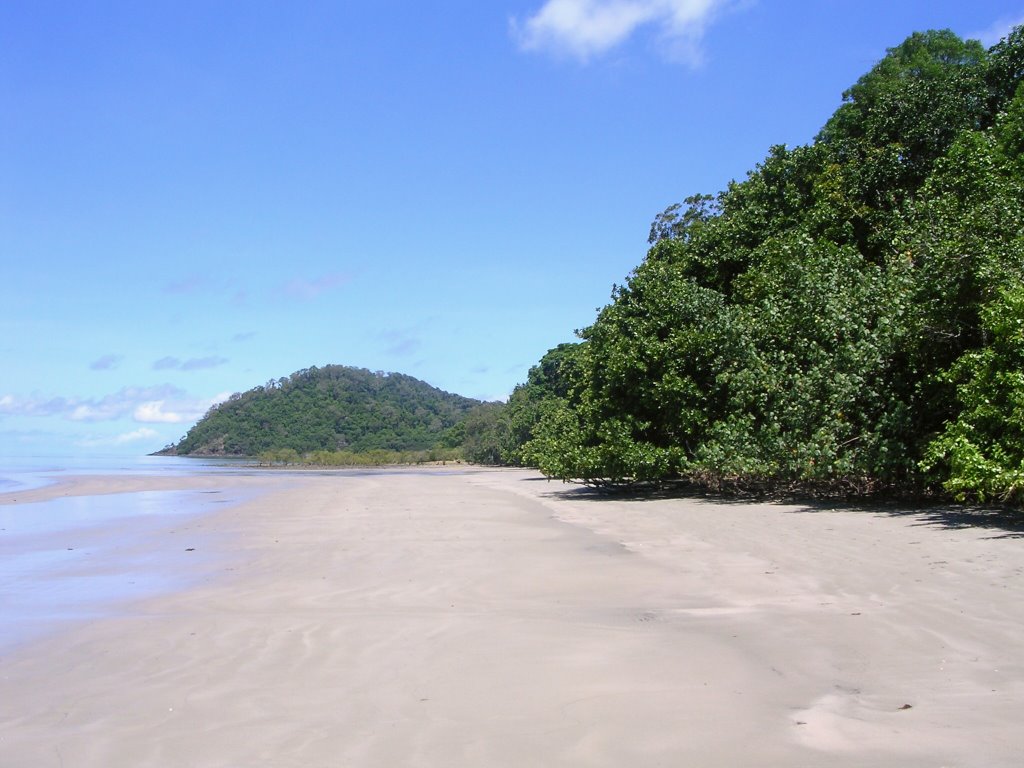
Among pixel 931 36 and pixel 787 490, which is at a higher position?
pixel 931 36

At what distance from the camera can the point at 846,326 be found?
659 inches

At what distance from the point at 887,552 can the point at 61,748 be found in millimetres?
9293

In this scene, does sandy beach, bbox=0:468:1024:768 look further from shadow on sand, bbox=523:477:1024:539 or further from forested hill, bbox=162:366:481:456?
forested hill, bbox=162:366:481:456

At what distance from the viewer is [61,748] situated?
4.60 meters

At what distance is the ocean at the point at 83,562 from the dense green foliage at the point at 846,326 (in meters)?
10.9

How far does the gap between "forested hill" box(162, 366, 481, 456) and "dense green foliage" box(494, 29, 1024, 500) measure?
86.0 meters

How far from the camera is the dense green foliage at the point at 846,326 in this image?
13.6 meters

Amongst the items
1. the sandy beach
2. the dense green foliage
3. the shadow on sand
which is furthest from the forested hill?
the sandy beach

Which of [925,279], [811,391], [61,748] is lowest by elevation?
[61,748]

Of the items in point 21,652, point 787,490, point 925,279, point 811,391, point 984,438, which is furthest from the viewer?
point 787,490

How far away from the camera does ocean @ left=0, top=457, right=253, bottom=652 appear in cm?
835

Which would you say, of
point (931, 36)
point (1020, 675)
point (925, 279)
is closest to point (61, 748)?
point (1020, 675)

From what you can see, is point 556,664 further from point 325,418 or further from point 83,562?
point 325,418

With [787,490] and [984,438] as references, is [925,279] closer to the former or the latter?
[984,438]
